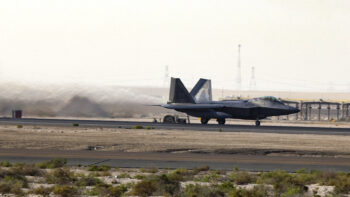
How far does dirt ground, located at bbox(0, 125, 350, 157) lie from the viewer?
36875 mm

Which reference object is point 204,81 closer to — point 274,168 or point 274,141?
point 274,141

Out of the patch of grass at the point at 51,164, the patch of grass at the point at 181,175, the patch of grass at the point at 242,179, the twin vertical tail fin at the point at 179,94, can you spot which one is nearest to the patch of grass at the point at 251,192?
the patch of grass at the point at 242,179

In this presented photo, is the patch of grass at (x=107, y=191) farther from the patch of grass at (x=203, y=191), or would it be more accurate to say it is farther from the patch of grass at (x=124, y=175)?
the patch of grass at (x=124, y=175)

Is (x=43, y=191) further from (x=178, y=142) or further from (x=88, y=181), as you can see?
(x=178, y=142)

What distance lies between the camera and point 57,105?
9019cm

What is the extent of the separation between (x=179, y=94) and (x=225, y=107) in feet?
23.3

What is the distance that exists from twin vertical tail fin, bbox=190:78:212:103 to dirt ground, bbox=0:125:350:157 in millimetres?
23797

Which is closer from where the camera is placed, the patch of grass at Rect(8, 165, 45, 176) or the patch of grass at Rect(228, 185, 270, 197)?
the patch of grass at Rect(228, 185, 270, 197)

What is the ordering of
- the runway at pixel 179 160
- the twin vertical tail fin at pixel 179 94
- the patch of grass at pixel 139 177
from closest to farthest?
1. the patch of grass at pixel 139 177
2. the runway at pixel 179 160
3. the twin vertical tail fin at pixel 179 94

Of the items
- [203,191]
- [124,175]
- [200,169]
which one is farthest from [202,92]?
[203,191]

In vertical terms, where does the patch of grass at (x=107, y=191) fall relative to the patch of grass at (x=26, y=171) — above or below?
below

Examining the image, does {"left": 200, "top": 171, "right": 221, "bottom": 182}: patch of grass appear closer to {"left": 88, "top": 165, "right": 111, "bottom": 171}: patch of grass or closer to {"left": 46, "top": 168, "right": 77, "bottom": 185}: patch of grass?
{"left": 88, "top": 165, "right": 111, "bottom": 171}: patch of grass

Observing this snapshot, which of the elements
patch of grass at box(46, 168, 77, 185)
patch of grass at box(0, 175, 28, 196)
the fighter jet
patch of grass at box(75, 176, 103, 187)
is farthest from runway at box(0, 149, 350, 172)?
the fighter jet

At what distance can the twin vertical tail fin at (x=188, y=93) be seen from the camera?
7244 centimetres
